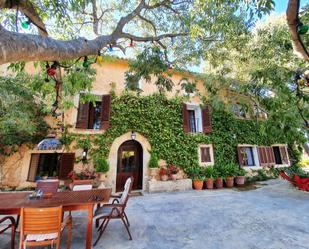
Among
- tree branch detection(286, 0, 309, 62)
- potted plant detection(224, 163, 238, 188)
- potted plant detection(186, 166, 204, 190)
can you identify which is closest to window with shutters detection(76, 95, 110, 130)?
potted plant detection(186, 166, 204, 190)

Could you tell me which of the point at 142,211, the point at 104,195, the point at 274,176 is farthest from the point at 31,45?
the point at 274,176

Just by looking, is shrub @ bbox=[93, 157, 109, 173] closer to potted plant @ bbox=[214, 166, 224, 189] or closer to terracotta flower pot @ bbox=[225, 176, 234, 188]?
potted plant @ bbox=[214, 166, 224, 189]

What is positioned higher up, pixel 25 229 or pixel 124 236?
pixel 25 229

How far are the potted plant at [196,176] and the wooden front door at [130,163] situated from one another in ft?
8.07

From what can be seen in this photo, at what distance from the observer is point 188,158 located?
336 inches

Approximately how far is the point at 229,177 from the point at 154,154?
414cm

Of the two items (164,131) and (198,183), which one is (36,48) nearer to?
(164,131)

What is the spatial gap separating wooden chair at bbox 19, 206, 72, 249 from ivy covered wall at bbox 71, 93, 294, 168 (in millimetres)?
4910

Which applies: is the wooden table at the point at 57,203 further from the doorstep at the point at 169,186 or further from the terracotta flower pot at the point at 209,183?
the terracotta flower pot at the point at 209,183

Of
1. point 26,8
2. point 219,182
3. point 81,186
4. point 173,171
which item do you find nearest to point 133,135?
point 173,171

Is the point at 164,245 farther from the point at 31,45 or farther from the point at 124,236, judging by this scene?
the point at 31,45

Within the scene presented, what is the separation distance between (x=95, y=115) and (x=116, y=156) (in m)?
2.29

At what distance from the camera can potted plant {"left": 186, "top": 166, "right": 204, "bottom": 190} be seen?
26.0 feet

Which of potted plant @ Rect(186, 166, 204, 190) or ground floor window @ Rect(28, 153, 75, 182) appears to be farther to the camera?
potted plant @ Rect(186, 166, 204, 190)
